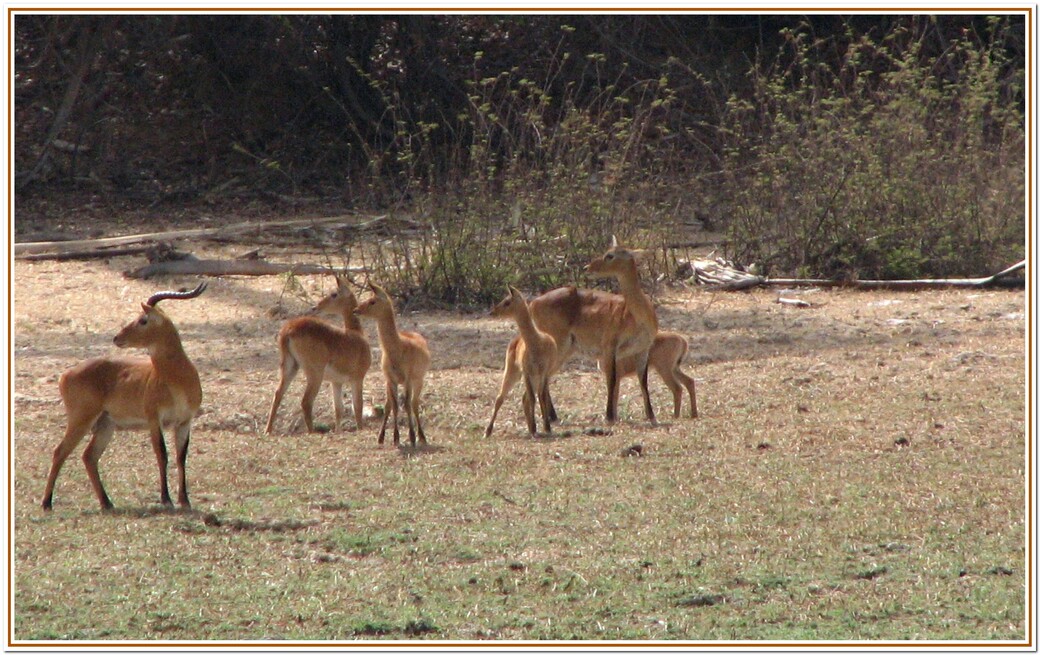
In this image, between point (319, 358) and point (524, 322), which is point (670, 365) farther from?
point (319, 358)

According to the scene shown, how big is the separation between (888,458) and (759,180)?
8.01 metres

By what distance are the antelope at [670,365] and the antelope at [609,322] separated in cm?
10

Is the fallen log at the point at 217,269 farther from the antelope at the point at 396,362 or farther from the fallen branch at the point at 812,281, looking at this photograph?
the antelope at the point at 396,362

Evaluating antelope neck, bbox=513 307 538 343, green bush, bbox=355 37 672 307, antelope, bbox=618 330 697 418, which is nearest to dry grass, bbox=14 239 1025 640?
antelope, bbox=618 330 697 418

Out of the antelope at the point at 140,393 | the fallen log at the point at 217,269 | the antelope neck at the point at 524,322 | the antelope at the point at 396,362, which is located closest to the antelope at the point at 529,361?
the antelope neck at the point at 524,322

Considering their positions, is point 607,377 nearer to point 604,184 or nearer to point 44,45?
point 604,184

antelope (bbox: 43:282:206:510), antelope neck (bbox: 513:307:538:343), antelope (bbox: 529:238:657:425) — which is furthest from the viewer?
antelope (bbox: 529:238:657:425)

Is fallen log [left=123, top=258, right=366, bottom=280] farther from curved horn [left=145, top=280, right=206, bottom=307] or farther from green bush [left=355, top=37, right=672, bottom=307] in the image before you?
curved horn [left=145, top=280, right=206, bottom=307]

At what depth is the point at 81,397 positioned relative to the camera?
23.2 ft

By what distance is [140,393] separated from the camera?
703cm

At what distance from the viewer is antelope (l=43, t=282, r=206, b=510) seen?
701 centimetres

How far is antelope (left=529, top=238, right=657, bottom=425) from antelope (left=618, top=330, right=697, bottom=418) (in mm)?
100

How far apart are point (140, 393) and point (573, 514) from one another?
215cm

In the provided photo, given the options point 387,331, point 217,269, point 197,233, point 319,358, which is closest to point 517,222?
point 217,269
